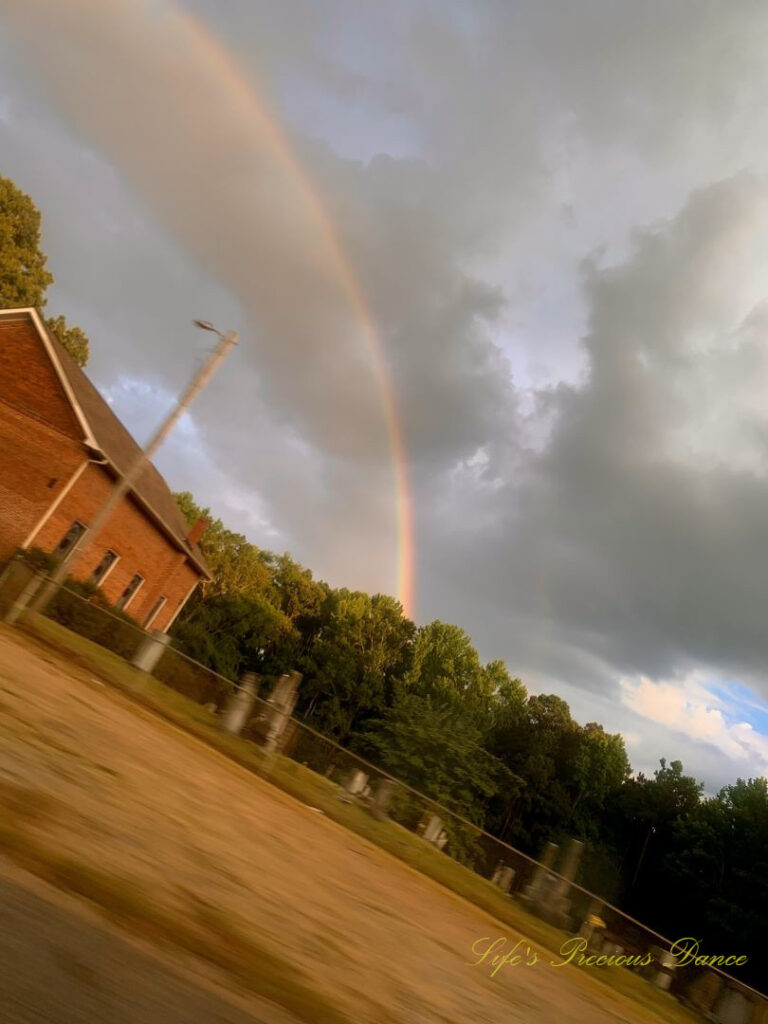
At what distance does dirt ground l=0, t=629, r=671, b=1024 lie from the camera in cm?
513

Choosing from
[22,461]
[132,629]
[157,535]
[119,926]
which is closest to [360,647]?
[157,535]

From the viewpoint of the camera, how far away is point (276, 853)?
27.6ft

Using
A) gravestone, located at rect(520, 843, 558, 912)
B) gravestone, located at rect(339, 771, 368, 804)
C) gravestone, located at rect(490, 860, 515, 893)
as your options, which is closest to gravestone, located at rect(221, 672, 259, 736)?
gravestone, located at rect(339, 771, 368, 804)

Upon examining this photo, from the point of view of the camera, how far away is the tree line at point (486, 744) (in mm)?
42375

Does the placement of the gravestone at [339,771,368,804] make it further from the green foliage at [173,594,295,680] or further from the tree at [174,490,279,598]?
the tree at [174,490,279,598]

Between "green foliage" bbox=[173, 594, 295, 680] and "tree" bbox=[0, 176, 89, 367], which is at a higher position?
"tree" bbox=[0, 176, 89, 367]

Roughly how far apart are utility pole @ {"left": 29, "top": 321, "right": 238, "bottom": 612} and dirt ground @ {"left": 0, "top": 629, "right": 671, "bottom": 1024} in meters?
4.62

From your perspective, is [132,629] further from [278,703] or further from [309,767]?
[309,767]

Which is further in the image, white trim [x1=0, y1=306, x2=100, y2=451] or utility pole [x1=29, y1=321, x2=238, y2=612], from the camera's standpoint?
white trim [x1=0, y1=306, x2=100, y2=451]

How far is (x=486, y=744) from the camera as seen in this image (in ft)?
201

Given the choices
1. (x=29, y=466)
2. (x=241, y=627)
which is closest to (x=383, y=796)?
(x=29, y=466)

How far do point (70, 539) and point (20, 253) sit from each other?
804 inches

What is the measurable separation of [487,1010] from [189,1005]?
4145 millimetres

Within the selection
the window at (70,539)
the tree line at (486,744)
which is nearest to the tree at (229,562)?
the tree line at (486,744)
